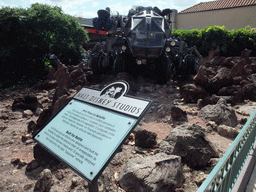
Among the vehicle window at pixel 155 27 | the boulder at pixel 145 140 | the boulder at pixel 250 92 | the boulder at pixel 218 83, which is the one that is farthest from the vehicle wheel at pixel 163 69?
the boulder at pixel 145 140

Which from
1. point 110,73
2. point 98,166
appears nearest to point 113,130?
point 98,166

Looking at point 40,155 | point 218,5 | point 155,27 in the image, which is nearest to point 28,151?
point 40,155

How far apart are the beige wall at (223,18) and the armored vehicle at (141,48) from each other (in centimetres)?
1650

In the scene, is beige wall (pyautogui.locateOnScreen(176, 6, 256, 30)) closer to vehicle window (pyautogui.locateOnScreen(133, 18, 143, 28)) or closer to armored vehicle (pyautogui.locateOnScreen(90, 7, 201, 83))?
armored vehicle (pyautogui.locateOnScreen(90, 7, 201, 83))

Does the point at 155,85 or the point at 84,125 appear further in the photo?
the point at 155,85

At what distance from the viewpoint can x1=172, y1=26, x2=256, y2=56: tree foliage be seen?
51.2 feet

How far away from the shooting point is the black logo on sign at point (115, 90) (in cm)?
204

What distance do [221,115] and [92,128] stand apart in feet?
11.3

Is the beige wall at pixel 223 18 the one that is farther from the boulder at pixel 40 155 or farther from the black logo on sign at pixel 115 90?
the boulder at pixel 40 155

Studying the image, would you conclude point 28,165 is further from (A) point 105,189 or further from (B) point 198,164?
(B) point 198,164

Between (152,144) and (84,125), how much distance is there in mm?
1708

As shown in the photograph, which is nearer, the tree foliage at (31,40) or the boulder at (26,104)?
the boulder at (26,104)

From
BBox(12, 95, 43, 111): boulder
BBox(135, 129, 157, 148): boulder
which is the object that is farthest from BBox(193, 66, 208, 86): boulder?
BBox(12, 95, 43, 111): boulder

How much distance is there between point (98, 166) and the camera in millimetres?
1583
